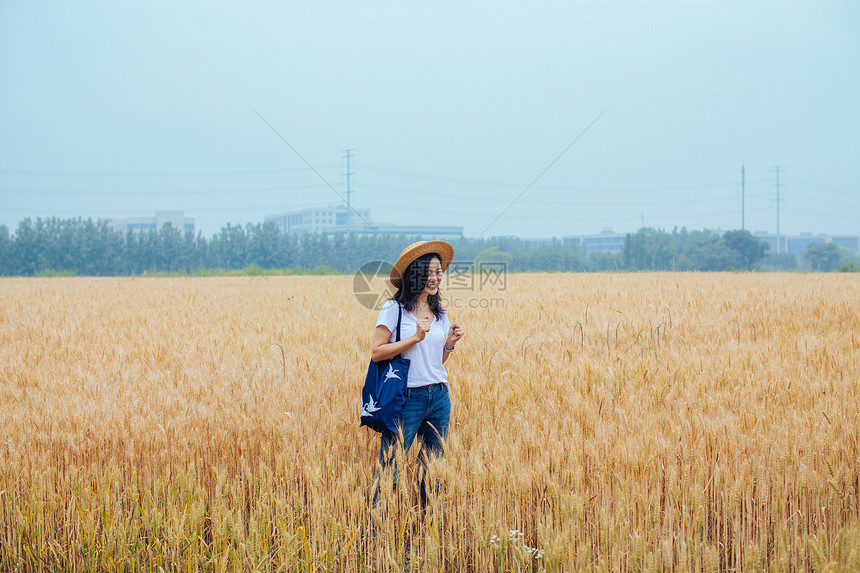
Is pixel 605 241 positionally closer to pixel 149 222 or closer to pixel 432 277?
pixel 149 222

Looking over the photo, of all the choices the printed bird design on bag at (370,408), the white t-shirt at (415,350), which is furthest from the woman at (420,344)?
the printed bird design on bag at (370,408)

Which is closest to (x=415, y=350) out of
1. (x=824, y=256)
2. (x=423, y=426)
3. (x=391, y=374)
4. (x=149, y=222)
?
(x=391, y=374)

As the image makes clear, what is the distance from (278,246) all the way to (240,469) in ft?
268

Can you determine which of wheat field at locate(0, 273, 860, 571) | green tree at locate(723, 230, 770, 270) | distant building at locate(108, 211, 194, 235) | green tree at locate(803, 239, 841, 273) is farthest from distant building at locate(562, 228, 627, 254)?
wheat field at locate(0, 273, 860, 571)

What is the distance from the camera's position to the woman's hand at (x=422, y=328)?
122 inches

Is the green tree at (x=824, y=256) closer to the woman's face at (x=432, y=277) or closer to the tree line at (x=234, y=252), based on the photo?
the tree line at (x=234, y=252)

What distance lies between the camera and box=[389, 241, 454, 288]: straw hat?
3.28 m

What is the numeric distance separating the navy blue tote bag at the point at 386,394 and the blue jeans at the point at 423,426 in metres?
0.08

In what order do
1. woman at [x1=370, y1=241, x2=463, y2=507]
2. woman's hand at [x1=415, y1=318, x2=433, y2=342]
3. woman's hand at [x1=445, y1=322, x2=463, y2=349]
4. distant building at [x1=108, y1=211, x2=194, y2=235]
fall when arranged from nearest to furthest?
woman's hand at [x1=415, y1=318, x2=433, y2=342], woman at [x1=370, y1=241, x2=463, y2=507], woman's hand at [x1=445, y1=322, x2=463, y2=349], distant building at [x1=108, y1=211, x2=194, y2=235]

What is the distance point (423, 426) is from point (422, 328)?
0.73 metres

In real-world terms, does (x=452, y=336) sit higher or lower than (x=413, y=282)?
lower

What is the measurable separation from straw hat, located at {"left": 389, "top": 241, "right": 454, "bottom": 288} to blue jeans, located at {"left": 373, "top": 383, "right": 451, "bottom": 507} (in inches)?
27.0

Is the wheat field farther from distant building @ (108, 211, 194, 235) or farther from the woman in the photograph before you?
distant building @ (108, 211, 194, 235)

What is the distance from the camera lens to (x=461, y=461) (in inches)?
127
